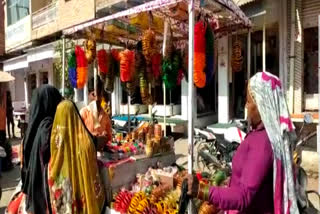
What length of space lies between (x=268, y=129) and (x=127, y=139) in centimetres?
303

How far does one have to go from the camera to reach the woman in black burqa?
9.38 feet

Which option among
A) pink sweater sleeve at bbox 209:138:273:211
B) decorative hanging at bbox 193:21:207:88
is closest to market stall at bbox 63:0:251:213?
decorative hanging at bbox 193:21:207:88

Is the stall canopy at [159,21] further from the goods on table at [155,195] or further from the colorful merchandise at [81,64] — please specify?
the goods on table at [155,195]

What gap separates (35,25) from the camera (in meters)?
16.9

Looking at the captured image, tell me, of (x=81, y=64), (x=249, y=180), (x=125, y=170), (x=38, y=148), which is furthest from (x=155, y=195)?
(x=81, y=64)

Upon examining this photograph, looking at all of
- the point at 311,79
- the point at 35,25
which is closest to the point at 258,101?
the point at 311,79

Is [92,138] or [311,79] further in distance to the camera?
[311,79]

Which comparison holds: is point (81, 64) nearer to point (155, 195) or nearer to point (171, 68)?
point (171, 68)

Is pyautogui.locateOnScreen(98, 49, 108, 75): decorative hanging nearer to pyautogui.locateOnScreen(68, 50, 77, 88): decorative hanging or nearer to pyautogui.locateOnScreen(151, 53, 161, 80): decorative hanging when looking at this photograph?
pyautogui.locateOnScreen(68, 50, 77, 88): decorative hanging

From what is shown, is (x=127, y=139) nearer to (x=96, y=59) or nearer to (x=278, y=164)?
(x=96, y=59)

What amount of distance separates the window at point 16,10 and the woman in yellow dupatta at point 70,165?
56.9 ft

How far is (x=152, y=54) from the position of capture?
4191 millimetres

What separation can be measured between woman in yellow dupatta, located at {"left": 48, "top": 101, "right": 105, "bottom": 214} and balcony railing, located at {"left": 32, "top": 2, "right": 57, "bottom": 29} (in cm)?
1382

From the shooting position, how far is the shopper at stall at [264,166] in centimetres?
162
